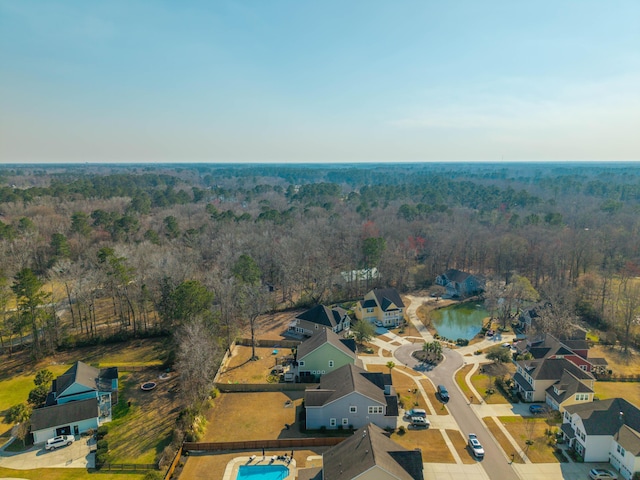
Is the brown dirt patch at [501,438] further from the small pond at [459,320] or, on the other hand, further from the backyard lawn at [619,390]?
the small pond at [459,320]

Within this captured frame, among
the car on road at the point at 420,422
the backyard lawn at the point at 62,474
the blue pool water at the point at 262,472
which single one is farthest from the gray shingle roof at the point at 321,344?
the backyard lawn at the point at 62,474

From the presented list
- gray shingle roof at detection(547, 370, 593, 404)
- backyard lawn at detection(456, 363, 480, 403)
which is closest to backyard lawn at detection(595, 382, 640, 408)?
gray shingle roof at detection(547, 370, 593, 404)

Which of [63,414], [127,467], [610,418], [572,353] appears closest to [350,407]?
[127,467]

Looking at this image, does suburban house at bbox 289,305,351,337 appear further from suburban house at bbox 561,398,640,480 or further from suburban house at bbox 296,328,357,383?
suburban house at bbox 561,398,640,480

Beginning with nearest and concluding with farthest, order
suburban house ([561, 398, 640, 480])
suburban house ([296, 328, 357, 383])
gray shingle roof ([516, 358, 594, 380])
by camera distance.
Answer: suburban house ([561, 398, 640, 480]) → gray shingle roof ([516, 358, 594, 380]) → suburban house ([296, 328, 357, 383])

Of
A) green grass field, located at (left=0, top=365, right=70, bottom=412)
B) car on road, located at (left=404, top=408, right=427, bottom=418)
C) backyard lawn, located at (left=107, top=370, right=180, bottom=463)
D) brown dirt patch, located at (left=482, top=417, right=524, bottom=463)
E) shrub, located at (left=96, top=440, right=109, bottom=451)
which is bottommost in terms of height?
green grass field, located at (left=0, top=365, right=70, bottom=412)

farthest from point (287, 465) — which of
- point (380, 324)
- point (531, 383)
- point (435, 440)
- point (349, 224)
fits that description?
point (349, 224)
